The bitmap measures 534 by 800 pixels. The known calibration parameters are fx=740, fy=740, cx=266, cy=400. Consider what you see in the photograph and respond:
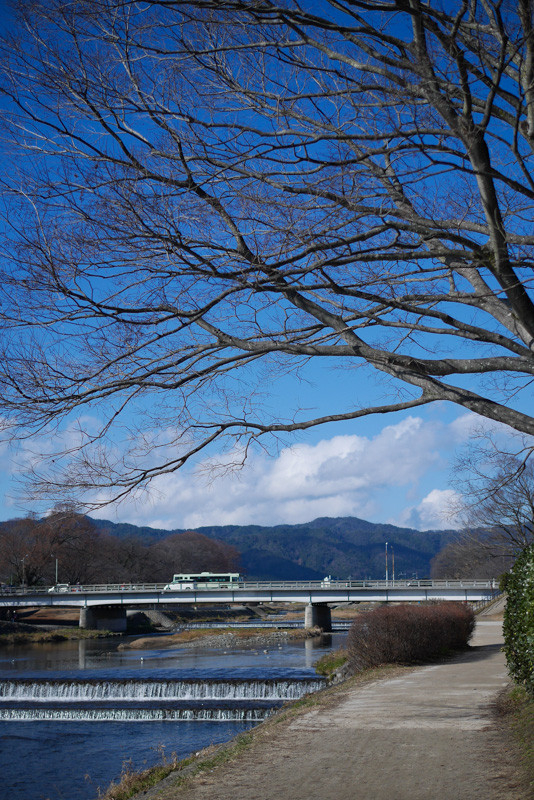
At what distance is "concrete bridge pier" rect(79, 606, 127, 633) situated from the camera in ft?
209

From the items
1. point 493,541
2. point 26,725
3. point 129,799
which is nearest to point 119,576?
point 493,541

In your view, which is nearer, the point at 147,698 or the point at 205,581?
the point at 147,698

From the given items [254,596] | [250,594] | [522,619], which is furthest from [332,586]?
[522,619]

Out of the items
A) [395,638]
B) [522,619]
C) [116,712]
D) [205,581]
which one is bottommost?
[205,581]

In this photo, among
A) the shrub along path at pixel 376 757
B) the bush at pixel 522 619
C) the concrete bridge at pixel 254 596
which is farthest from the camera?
the concrete bridge at pixel 254 596

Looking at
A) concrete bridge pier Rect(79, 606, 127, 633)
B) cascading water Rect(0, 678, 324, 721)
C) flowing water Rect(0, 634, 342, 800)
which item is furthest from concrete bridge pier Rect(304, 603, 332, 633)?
cascading water Rect(0, 678, 324, 721)

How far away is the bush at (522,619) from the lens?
30.8ft

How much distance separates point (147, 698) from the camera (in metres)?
24.7

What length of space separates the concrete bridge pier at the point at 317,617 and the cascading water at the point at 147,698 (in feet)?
114

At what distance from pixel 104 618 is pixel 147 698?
4310 cm

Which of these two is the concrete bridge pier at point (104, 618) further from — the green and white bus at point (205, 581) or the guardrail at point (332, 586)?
the green and white bus at point (205, 581)

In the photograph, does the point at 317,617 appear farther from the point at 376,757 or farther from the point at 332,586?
the point at 376,757

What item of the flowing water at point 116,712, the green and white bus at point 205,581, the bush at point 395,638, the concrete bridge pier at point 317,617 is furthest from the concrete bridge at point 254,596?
the bush at point 395,638

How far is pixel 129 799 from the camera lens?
9070 millimetres
